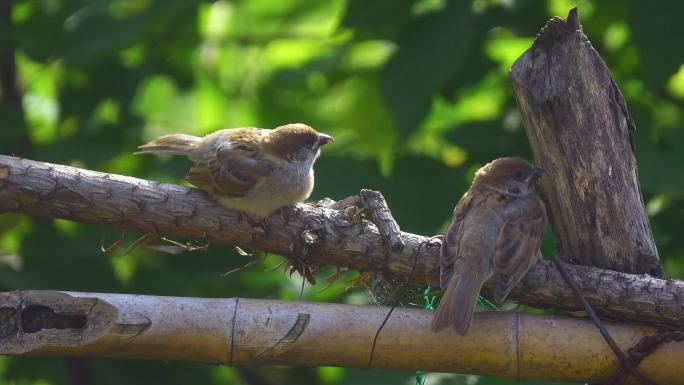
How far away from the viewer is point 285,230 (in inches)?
149

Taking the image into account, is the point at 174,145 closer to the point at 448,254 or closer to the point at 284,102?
the point at 284,102

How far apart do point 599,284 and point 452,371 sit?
2.04 ft

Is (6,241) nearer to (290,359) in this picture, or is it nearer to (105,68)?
(105,68)

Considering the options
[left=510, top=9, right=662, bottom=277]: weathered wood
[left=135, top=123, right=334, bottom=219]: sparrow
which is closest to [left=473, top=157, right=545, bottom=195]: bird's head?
[left=510, top=9, right=662, bottom=277]: weathered wood

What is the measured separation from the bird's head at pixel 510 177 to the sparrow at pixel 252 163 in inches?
33.9

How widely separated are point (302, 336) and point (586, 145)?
1.32 metres

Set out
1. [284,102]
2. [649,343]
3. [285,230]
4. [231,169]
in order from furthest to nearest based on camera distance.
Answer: [284,102], [231,169], [285,230], [649,343]

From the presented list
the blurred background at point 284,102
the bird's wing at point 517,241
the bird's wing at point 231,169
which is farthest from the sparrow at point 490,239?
the bird's wing at point 231,169

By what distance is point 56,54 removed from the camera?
527 cm

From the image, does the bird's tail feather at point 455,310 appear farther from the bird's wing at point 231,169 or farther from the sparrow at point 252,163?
the bird's wing at point 231,169

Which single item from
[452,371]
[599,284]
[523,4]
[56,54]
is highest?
[523,4]

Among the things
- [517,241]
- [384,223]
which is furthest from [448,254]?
[517,241]

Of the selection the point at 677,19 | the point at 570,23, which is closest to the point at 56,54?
the point at 570,23

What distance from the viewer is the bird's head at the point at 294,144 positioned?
4.88 m
